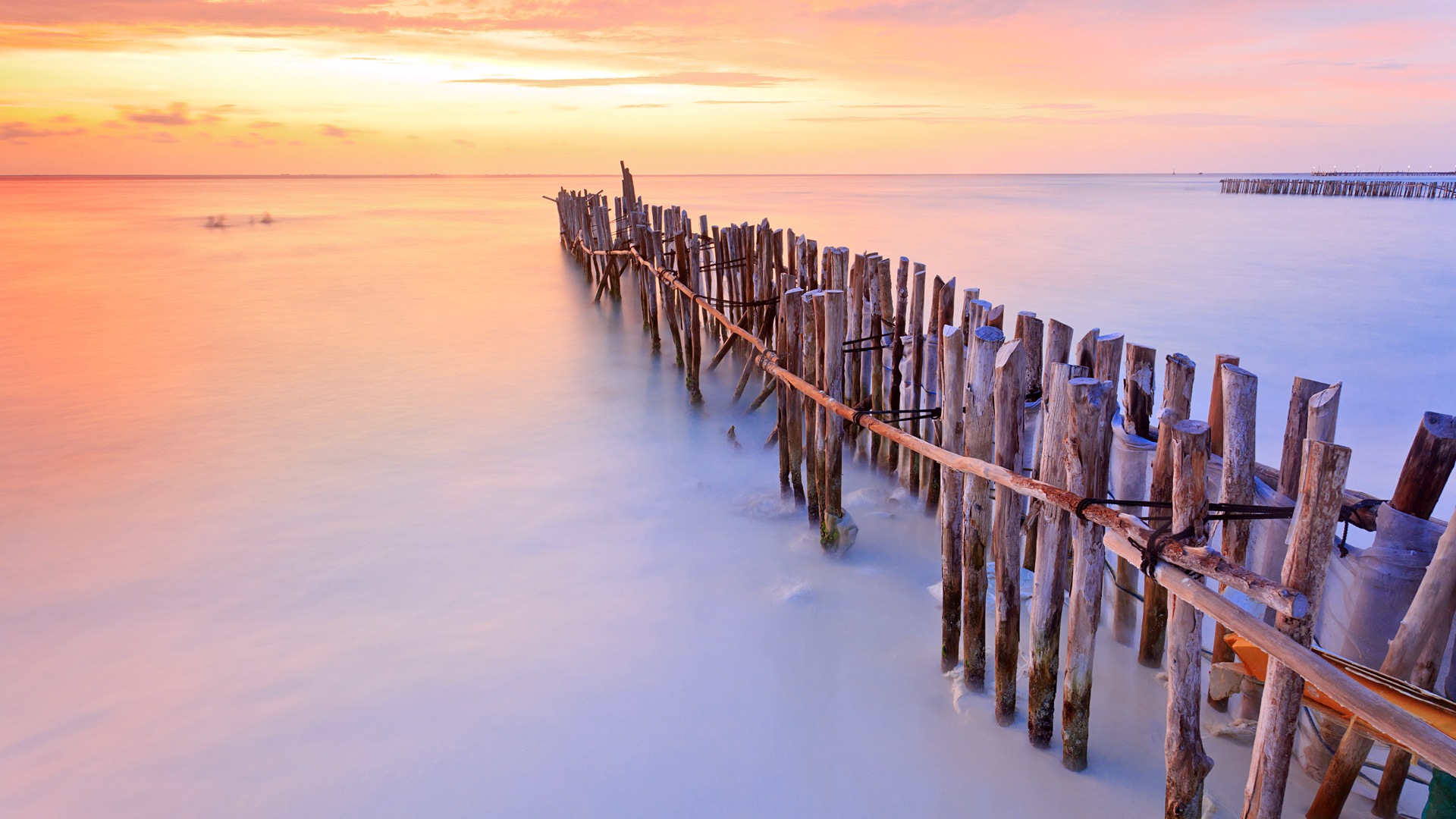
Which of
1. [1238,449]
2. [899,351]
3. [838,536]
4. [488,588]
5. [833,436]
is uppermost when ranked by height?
[1238,449]

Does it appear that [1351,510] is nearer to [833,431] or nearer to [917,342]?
[833,431]

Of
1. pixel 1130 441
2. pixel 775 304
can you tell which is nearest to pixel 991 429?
pixel 1130 441

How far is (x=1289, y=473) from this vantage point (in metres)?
2.25

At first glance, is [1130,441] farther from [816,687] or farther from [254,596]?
[254,596]

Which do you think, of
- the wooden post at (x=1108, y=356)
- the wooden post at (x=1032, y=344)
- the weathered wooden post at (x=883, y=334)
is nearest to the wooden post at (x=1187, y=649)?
the wooden post at (x=1108, y=356)

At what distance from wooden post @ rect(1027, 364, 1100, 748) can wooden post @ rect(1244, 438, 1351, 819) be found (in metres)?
0.61

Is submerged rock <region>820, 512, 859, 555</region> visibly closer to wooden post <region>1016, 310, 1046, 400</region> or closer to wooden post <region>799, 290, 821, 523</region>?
wooden post <region>799, 290, 821, 523</region>

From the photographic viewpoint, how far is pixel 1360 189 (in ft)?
133

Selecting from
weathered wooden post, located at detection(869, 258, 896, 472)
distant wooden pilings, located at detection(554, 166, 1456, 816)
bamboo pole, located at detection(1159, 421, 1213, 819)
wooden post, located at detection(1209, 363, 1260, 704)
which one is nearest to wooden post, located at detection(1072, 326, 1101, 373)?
distant wooden pilings, located at detection(554, 166, 1456, 816)

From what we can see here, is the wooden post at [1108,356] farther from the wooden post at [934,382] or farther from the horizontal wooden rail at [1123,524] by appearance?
the wooden post at [934,382]

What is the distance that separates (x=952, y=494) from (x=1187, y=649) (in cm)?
106

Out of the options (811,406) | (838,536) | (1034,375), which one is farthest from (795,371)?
(1034,375)

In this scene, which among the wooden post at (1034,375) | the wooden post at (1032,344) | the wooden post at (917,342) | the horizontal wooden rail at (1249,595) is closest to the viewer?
the horizontal wooden rail at (1249,595)

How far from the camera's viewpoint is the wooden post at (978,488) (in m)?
2.77
